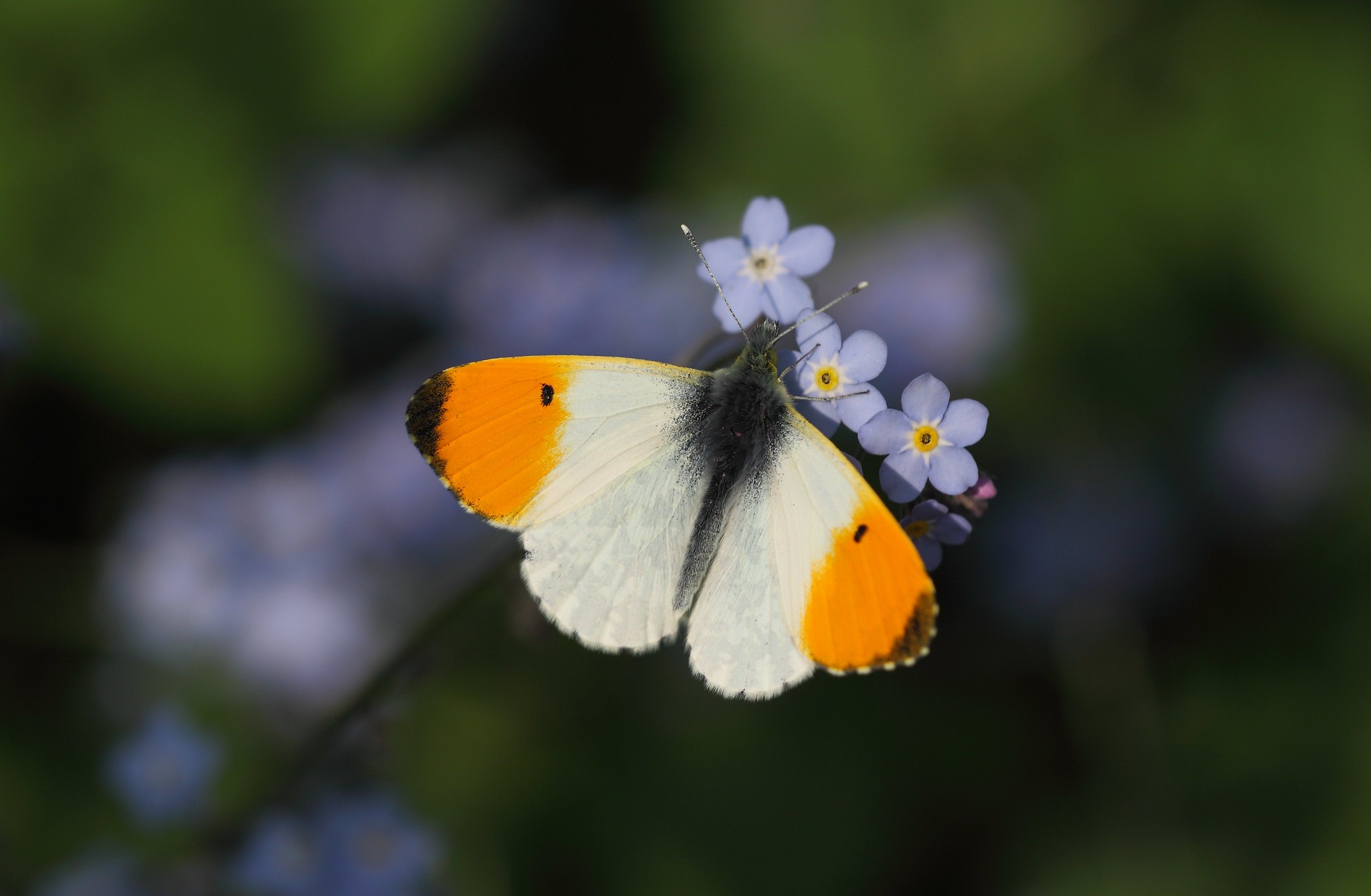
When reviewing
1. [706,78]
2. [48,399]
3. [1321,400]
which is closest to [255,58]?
[48,399]

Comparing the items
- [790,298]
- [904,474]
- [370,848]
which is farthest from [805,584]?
[370,848]

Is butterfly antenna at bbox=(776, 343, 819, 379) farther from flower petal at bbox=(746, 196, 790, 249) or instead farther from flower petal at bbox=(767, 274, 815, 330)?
flower petal at bbox=(746, 196, 790, 249)

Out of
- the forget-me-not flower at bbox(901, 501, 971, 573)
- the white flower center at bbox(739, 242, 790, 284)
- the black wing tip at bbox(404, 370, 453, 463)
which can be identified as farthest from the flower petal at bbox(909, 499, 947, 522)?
the black wing tip at bbox(404, 370, 453, 463)

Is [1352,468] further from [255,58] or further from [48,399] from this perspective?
[48,399]

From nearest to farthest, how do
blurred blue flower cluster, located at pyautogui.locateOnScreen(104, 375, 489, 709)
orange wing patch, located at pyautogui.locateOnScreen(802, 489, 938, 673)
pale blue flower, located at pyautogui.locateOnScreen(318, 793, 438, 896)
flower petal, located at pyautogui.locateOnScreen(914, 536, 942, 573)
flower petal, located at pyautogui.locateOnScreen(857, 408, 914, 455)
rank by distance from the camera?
orange wing patch, located at pyautogui.locateOnScreen(802, 489, 938, 673), flower petal, located at pyautogui.locateOnScreen(857, 408, 914, 455), flower petal, located at pyautogui.locateOnScreen(914, 536, 942, 573), pale blue flower, located at pyautogui.locateOnScreen(318, 793, 438, 896), blurred blue flower cluster, located at pyautogui.locateOnScreen(104, 375, 489, 709)

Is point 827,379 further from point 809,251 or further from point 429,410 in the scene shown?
point 429,410
